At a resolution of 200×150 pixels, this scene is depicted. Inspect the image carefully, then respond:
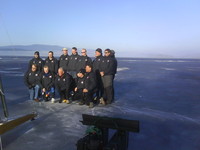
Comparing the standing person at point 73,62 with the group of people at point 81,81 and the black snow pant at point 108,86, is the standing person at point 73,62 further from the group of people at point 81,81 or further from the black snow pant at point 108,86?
the black snow pant at point 108,86

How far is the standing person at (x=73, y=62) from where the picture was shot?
853 cm

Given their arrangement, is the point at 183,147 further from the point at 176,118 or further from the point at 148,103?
the point at 148,103

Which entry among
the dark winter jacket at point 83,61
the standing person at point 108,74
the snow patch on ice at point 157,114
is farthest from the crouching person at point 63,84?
the snow patch on ice at point 157,114

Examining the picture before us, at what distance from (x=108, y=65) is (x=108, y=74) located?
1.07 ft

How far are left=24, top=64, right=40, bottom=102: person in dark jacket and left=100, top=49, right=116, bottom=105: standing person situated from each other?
2.35m

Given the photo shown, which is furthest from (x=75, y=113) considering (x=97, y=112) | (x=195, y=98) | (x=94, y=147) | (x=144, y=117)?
(x=195, y=98)

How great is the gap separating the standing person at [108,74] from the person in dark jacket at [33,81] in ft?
7.70

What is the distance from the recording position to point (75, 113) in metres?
6.44

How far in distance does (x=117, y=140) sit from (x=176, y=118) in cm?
348

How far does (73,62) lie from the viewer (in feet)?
28.1

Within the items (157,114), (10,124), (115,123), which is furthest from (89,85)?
(115,123)

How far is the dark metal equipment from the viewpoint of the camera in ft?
10.5

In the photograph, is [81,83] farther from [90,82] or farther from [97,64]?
[97,64]

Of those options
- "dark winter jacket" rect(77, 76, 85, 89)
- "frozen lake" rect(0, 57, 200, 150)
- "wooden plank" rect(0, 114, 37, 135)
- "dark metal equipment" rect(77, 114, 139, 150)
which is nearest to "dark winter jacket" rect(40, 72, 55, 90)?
"frozen lake" rect(0, 57, 200, 150)
